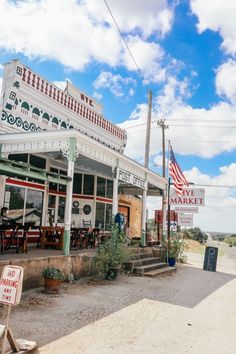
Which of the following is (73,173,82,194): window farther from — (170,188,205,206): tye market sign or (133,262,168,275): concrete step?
(170,188,205,206): tye market sign

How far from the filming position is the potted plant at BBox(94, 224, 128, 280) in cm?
1101

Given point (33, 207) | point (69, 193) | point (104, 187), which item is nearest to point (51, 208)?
point (33, 207)

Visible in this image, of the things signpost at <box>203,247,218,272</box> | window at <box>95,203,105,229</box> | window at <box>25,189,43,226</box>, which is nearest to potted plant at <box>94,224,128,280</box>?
window at <box>25,189,43,226</box>

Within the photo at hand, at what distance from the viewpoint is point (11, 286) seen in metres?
4.57

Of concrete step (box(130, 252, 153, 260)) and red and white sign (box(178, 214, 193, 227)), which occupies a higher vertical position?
red and white sign (box(178, 214, 193, 227))

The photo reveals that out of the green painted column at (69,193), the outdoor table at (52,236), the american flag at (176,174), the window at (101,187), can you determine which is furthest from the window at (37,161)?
the american flag at (176,174)

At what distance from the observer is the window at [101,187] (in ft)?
57.2

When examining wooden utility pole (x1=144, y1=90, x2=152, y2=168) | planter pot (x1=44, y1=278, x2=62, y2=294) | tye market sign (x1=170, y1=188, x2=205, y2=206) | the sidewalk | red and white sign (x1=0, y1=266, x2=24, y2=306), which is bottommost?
the sidewalk

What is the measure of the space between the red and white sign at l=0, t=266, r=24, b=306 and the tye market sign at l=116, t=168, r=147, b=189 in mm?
8999

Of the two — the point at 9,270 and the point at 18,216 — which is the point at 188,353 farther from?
the point at 18,216

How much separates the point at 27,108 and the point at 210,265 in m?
11.1

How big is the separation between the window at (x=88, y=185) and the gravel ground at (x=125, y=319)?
6.83 m

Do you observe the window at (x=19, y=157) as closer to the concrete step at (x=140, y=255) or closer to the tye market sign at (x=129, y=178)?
the tye market sign at (x=129, y=178)

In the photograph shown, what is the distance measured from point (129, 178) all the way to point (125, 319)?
801 centimetres
